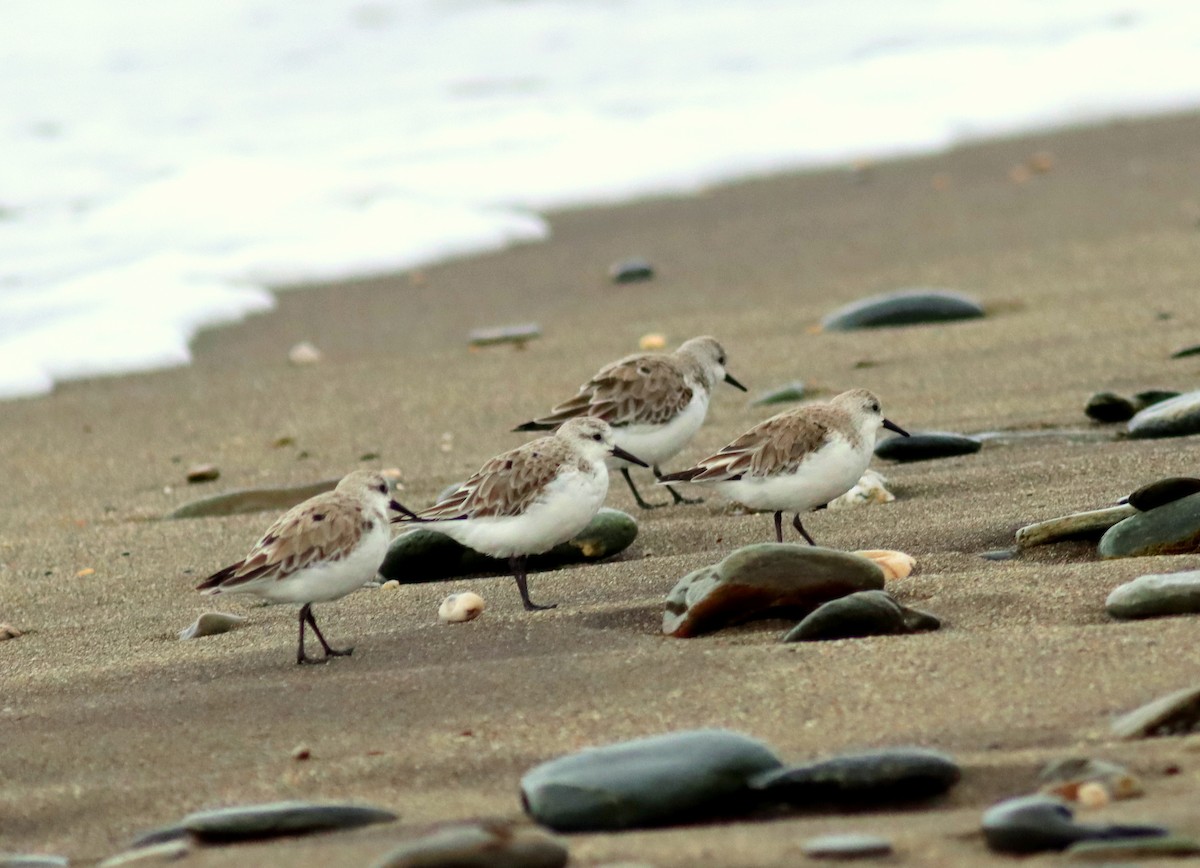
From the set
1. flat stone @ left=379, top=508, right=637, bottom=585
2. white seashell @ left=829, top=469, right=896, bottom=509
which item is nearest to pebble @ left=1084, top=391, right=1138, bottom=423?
white seashell @ left=829, top=469, right=896, bottom=509

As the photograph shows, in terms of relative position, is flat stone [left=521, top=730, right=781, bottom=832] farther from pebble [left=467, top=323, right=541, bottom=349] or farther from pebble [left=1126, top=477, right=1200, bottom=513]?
pebble [left=467, top=323, right=541, bottom=349]

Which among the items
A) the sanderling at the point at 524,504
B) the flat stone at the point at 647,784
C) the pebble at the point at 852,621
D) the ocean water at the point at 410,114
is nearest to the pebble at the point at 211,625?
the sanderling at the point at 524,504

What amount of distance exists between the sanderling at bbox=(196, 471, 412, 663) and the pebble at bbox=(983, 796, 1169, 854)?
1.99 meters

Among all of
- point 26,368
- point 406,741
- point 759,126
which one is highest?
point 759,126

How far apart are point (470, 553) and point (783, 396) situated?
2.13m

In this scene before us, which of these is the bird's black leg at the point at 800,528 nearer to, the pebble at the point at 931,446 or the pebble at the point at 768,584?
the pebble at the point at 768,584

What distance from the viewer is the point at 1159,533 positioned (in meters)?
4.35

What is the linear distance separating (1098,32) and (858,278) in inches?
310

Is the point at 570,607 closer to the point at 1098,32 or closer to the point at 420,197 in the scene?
the point at 420,197

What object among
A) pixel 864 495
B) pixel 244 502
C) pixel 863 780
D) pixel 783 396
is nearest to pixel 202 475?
pixel 244 502

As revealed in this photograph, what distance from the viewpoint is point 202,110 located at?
1568 centimetres

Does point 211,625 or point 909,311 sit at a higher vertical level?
point 909,311

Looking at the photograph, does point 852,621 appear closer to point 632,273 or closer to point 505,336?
point 505,336

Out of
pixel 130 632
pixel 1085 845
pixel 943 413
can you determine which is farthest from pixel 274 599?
pixel 943 413
